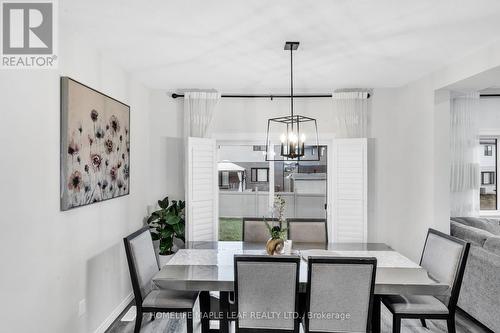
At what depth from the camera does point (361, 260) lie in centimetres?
202

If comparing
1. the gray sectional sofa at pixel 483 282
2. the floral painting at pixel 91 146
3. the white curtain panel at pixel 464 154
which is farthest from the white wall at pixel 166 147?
the white curtain panel at pixel 464 154

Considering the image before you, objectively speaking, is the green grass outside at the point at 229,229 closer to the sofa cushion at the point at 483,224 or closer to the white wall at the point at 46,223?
the white wall at the point at 46,223

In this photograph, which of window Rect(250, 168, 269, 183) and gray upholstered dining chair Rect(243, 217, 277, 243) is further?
window Rect(250, 168, 269, 183)

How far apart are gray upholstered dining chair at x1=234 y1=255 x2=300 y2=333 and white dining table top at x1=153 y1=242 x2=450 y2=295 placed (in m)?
0.14

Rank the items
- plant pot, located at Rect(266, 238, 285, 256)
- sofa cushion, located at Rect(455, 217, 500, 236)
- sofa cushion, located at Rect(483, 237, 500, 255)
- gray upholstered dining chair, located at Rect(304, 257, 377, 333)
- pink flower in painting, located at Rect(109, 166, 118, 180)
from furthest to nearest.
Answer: sofa cushion, located at Rect(455, 217, 500, 236)
pink flower in painting, located at Rect(109, 166, 118, 180)
sofa cushion, located at Rect(483, 237, 500, 255)
plant pot, located at Rect(266, 238, 285, 256)
gray upholstered dining chair, located at Rect(304, 257, 377, 333)

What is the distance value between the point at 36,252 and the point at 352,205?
11.4 ft

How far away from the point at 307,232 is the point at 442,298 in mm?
1262

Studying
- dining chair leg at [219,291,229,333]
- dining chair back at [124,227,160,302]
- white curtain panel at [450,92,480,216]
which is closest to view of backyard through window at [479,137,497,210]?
white curtain panel at [450,92,480,216]

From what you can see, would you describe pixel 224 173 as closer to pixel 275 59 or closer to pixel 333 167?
pixel 333 167

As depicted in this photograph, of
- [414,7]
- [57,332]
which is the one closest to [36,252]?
[57,332]

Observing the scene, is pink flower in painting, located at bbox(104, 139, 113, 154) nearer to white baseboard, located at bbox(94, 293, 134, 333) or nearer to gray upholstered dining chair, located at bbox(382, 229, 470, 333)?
white baseboard, located at bbox(94, 293, 134, 333)

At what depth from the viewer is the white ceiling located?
82.1 inches

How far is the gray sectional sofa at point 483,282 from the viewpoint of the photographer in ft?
8.98

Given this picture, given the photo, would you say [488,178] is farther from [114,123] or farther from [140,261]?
[114,123]
